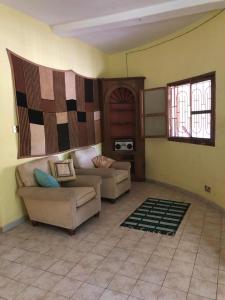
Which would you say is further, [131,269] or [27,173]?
[27,173]

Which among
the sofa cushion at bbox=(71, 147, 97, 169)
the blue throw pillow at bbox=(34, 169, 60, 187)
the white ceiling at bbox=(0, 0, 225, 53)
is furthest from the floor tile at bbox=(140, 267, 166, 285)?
the white ceiling at bbox=(0, 0, 225, 53)

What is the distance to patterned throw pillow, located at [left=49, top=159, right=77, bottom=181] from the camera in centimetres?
358

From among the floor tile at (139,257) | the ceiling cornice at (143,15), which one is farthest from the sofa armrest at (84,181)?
the ceiling cornice at (143,15)

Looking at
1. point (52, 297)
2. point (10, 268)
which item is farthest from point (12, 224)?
point (52, 297)

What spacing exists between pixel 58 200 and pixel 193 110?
261 centimetres

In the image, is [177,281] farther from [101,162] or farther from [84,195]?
[101,162]

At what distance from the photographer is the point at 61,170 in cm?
361

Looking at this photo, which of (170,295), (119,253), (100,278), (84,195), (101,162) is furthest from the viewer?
(101,162)

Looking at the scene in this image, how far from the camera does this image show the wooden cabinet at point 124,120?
499 cm

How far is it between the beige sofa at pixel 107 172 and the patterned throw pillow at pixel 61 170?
386 mm

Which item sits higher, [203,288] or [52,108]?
[52,108]

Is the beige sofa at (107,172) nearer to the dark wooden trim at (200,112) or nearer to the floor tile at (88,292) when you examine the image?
the dark wooden trim at (200,112)

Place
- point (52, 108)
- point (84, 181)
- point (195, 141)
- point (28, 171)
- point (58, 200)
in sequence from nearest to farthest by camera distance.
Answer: point (58, 200), point (28, 171), point (84, 181), point (52, 108), point (195, 141)

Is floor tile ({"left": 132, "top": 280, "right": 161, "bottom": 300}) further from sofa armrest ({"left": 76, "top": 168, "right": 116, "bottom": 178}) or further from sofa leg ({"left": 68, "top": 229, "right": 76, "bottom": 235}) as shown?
sofa armrest ({"left": 76, "top": 168, "right": 116, "bottom": 178})
